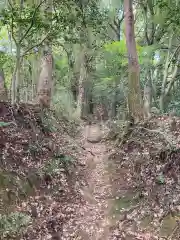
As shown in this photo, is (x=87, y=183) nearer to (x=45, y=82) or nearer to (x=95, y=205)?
(x=95, y=205)

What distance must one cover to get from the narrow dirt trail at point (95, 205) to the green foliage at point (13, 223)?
1.06m

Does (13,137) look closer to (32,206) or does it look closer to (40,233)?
(32,206)

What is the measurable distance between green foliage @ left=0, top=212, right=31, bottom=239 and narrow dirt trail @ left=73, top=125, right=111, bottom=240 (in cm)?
106

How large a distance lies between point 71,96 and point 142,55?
7048 mm

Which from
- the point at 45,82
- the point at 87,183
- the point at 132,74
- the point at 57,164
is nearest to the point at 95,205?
the point at 87,183

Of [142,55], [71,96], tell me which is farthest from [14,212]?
[71,96]

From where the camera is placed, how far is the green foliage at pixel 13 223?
5.01 metres

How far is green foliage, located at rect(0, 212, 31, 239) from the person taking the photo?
5012mm

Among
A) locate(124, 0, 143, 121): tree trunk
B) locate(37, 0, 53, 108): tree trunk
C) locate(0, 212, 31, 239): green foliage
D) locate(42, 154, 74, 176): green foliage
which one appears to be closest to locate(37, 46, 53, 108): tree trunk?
locate(37, 0, 53, 108): tree trunk

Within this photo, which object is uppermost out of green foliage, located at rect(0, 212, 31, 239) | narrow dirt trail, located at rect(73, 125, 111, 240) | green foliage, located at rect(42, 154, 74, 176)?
green foliage, located at rect(42, 154, 74, 176)

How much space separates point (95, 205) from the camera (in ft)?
22.5

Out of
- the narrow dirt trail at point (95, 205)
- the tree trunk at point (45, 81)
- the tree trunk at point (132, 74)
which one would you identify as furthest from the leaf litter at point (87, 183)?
the tree trunk at point (45, 81)

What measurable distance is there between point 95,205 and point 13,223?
220 centimetres

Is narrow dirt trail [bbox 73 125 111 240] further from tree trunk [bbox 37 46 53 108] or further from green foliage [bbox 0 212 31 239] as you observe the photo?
tree trunk [bbox 37 46 53 108]
